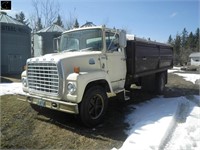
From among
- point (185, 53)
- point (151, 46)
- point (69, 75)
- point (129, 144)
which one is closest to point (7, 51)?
point (151, 46)

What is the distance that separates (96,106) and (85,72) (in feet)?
3.41

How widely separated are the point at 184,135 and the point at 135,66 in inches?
118

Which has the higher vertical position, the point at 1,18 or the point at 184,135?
the point at 1,18

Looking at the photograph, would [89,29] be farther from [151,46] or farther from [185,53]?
[185,53]

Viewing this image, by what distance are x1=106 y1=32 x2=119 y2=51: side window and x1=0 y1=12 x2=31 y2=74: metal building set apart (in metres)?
15.3

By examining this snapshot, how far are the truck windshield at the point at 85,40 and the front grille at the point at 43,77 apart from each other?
1316mm

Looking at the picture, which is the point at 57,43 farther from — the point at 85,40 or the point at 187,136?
the point at 187,136

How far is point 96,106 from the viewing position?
5840mm

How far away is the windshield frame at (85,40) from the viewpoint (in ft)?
20.5

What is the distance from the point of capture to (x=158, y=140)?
184 inches

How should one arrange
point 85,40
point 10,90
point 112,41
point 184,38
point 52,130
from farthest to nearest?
point 184,38
point 10,90
point 112,41
point 85,40
point 52,130

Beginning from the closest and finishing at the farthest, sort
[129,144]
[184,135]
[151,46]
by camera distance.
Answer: [129,144], [184,135], [151,46]

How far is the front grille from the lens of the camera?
5.31 meters

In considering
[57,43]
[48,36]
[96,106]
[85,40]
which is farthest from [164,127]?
[48,36]
